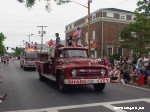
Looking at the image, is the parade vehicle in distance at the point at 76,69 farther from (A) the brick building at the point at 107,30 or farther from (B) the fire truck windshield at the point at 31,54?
(A) the brick building at the point at 107,30

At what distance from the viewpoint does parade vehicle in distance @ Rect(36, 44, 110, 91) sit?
1331cm

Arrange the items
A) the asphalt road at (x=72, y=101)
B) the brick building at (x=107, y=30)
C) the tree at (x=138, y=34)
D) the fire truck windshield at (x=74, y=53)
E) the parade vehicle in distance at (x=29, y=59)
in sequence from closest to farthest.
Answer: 1. the asphalt road at (x=72, y=101)
2. the fire truck windshield at (x=74, y=53)
3. the parade vehicle in distance at (x=29, y=59)
4. the tree at (x=138, y=34)
5. the brick building at (x=107, y=30)

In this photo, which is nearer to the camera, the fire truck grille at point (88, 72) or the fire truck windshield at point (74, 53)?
the fire truck grille at point (88, 72)

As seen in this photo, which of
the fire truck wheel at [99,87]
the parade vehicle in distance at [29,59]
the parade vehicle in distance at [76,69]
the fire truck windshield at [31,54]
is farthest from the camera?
the fire truck windshield at [31,54]

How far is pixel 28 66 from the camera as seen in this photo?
114 feet

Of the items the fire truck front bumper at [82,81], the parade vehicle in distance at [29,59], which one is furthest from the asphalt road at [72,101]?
the parade vehicle in distance at [29,59]

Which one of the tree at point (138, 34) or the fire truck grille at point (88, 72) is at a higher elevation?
the tree at point (138, 34)

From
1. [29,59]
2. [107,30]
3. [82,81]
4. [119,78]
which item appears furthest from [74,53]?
[107,30]

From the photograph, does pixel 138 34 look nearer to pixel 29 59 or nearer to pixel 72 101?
pixel 29 59

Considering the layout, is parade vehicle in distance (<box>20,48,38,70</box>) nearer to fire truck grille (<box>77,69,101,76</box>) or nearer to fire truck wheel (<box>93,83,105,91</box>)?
fire truck wheel (<box>93,83,105,91</box>)

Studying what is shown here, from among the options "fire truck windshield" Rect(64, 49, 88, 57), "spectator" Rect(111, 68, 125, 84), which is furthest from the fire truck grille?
"spectator" Rect(111, 68, 125, 84)

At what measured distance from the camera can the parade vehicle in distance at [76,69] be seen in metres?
13.3

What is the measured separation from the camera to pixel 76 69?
1339 centimetres

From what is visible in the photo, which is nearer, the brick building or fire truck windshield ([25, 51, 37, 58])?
fire truck windshield ([25, 51, 37, 58])
